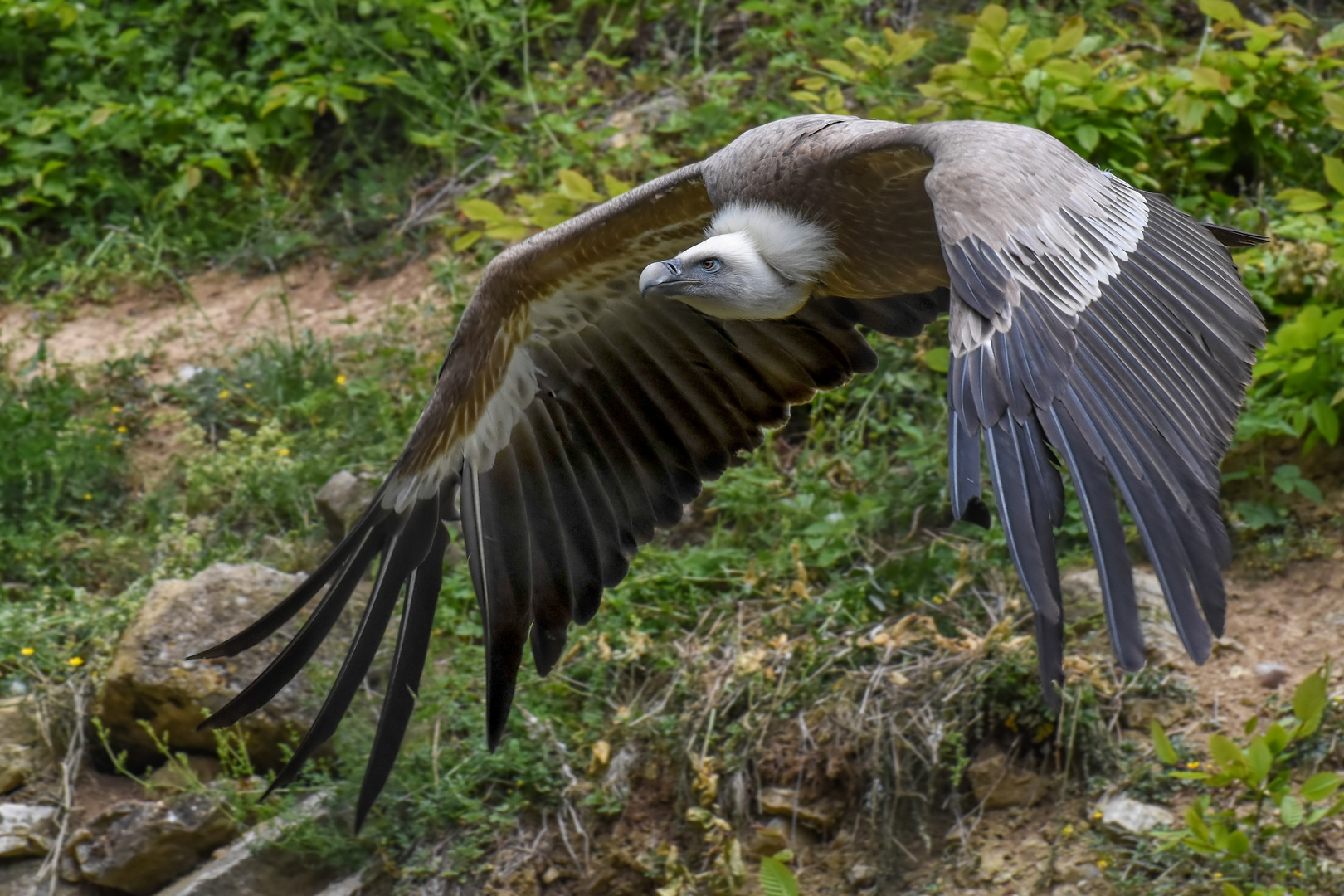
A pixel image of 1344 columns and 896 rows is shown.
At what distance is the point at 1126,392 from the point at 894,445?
2.71 metres

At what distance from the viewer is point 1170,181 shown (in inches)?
209

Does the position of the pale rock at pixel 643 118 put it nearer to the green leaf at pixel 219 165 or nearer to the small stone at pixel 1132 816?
the green leaf at pixel 219 165

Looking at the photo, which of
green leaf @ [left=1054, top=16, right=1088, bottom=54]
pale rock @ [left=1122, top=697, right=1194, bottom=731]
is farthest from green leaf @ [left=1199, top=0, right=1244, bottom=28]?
pale rock @ [left=1122, top=697, right=1194, bottom=731]

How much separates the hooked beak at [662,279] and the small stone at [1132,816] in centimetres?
187

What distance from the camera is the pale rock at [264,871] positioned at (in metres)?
4.25

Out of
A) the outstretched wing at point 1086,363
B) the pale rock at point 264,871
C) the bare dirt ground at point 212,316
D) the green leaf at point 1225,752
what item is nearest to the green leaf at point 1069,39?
the outstretched wing at point 1086,363

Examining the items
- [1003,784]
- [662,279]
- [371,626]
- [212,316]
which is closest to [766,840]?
[1003,784]

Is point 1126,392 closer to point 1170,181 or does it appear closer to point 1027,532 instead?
point 1027,532

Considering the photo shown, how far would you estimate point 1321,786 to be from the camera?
11.0 feet

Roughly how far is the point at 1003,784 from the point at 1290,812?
0.86 metres

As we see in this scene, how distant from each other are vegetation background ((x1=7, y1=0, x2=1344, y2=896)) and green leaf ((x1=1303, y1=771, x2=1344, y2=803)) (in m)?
0.26

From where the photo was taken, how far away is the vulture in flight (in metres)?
2.42

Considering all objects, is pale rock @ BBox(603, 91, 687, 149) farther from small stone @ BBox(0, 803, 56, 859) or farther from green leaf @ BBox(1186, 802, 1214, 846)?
green leaf @ BBox(1186, 802, 1214, 846)

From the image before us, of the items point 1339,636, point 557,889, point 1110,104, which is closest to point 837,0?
point 1110,104
